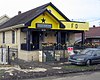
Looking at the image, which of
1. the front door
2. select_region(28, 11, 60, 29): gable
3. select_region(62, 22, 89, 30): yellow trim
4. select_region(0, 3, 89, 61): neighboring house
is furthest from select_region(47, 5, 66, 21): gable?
select_region(28, 11, 60, 29): gable

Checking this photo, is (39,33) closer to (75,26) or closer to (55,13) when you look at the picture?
(75,26)

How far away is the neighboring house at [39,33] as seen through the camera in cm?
2428

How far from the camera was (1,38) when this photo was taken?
1351 inches

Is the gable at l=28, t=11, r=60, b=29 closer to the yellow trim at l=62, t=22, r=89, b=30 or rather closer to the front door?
the yellow trim at l=62, t=22, r=89, b=30

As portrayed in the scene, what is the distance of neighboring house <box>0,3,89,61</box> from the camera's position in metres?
24.3

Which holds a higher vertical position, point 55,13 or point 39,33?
point 55,13

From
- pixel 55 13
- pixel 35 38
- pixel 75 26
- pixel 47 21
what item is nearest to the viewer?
pixel 47 21

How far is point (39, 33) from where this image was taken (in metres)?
28.5

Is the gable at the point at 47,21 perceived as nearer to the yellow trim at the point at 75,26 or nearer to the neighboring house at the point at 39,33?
the neighboring house at the point at 39,33

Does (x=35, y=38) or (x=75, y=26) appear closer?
(x=35, y=38)

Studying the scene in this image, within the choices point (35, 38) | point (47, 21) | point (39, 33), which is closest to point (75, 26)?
point (47, 21)

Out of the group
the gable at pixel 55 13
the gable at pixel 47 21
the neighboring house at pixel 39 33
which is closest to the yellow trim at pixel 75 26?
the neighboring house at pixel 39 33

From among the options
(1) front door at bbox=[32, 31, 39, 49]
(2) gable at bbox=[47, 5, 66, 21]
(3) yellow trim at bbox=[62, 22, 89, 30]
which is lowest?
(1) front door at bbox=[32, 31, 39, 49]

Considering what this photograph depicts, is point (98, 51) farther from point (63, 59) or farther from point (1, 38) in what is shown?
point (1, 38)
